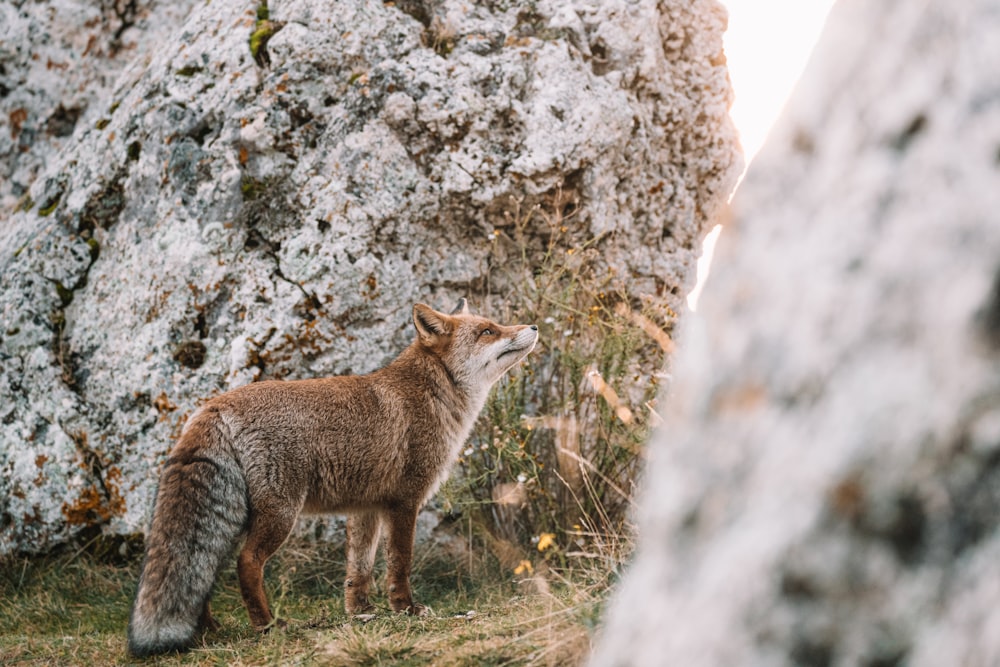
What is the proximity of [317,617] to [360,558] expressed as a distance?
0.57 metres

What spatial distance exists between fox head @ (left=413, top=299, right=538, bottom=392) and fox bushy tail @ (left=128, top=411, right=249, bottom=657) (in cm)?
170

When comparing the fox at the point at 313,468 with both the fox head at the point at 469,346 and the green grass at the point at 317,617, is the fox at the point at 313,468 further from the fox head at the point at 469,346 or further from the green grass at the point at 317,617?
the green grass at the point at 317,617

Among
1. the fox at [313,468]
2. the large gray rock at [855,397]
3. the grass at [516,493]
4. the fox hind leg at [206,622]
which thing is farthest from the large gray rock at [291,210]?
the large gray rock at [855,397]

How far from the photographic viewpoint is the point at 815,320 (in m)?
1.28

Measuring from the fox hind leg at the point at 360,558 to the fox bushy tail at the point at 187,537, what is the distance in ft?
3.55

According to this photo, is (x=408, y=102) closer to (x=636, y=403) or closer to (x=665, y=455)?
(x=636, y=403)

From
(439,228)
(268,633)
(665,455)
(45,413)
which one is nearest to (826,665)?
(665,455)

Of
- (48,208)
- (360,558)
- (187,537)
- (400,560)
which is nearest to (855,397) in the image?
(187,537)

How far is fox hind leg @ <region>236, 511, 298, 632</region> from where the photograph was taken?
15.0 ft

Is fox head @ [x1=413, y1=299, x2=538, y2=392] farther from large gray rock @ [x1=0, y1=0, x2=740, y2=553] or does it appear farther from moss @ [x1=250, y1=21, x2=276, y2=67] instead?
moss @ [x1=250, y1=21, x2=276, y2=67]

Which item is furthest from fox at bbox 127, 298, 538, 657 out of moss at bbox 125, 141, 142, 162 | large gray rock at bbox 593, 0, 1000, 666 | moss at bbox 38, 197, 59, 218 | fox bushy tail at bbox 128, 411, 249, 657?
large gray rock at bbox 593, 0, 1000, 666

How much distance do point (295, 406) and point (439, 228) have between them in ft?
7.21

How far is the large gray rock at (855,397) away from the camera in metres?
1.14

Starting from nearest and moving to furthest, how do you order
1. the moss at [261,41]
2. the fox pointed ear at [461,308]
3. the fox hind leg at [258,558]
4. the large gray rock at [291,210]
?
the fox hind leg at [258,558], the large gray rock at [291,210], the fox pointed ear at [461,308], the moss at [261,41]
